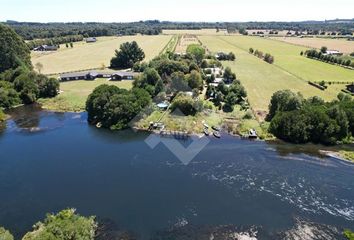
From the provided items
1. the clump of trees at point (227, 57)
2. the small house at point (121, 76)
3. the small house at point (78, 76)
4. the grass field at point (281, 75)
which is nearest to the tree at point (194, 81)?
the grass field at point (281, 75)

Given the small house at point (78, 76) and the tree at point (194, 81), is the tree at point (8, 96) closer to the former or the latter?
the small house at point (78, 76)

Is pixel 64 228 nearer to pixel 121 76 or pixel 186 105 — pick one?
pixel 186 105

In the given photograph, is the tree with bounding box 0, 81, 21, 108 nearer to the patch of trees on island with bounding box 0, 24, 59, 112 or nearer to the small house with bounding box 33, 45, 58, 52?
the patch of trees on island with bounding box 0, 24, 59, 112

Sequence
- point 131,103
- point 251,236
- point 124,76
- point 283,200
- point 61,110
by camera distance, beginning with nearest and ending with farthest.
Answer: point 251,236 < point 283,200 < point 131,103 < point 61,110 < point 124,76

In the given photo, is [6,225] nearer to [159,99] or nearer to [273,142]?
[273,142]

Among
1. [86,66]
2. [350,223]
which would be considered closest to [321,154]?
[350,223]

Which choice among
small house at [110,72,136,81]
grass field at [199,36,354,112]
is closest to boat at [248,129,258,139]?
grass field at [199,36,354,112]
